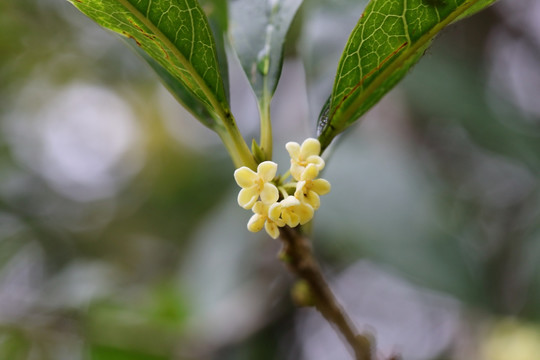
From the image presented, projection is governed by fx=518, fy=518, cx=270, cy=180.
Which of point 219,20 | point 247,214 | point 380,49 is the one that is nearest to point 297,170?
point 380,49

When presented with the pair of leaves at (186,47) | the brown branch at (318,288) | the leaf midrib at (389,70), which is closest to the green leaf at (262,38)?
the pair of leaves at (186,47)

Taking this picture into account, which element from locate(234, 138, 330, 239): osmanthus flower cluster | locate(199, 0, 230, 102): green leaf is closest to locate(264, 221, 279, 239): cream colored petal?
locate(234, 138, 330, 239): osmanthus flower cluster

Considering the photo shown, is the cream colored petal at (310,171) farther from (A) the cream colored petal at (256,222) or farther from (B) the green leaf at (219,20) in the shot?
(B) the green leaf at (219,20)

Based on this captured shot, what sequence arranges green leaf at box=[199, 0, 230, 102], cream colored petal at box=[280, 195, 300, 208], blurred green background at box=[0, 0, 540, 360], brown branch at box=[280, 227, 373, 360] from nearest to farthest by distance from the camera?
cream colored petal at box=[280, 195, 300, 208], brown branch at box=[280, 227, 373, 360], green leaf at box=[199, 0, 230, 102], blurred green background at box=[0, 0, 540, 360]

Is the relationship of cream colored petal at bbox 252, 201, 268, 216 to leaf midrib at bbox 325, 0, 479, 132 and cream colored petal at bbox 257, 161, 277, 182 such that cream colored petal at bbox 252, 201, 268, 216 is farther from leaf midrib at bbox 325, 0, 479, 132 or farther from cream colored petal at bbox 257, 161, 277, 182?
leaf midrib at bbox 325, 0, 479, 132

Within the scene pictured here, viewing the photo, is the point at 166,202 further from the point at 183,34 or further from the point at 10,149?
the point at 183,34
